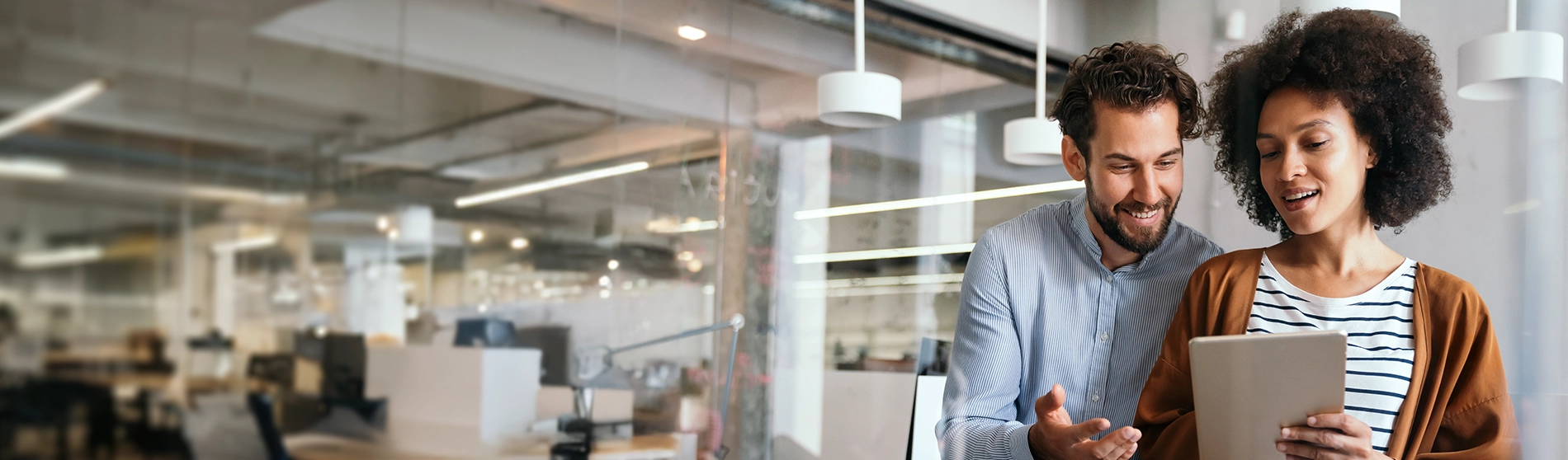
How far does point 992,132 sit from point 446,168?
2474mm

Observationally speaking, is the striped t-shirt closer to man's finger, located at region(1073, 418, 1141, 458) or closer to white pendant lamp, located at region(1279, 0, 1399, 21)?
man's finger, located at region(1073, 418, 1141, 458)

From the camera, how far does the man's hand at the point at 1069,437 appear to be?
1.37 metres

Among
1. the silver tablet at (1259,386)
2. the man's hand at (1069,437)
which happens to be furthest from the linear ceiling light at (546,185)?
the silver tablet at (1259,386)

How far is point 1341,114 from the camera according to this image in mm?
1456

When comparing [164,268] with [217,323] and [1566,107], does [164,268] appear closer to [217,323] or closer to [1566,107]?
[217,323]

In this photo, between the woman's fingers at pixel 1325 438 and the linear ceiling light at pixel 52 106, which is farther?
the linear ceiling light at pixel 52 106

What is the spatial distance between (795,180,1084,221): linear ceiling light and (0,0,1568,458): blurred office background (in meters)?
0.03

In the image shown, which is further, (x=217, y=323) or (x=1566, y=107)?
(x=217, y=323)

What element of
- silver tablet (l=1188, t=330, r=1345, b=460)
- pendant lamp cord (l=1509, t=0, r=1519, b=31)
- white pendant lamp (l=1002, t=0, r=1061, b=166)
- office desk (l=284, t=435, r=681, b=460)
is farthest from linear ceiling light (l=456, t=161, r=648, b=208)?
pendant lamp cord (l=1509, t=0, r=1519, b=31)

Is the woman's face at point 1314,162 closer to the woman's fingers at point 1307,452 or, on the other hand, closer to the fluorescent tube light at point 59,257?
the woman's fingers at point 1307,452

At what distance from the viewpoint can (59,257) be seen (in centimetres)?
240

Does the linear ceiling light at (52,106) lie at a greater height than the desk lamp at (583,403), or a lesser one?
greater

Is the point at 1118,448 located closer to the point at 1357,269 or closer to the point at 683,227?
the point at 1357,269

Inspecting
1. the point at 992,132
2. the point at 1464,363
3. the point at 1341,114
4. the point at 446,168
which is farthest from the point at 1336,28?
the point at 992,132
